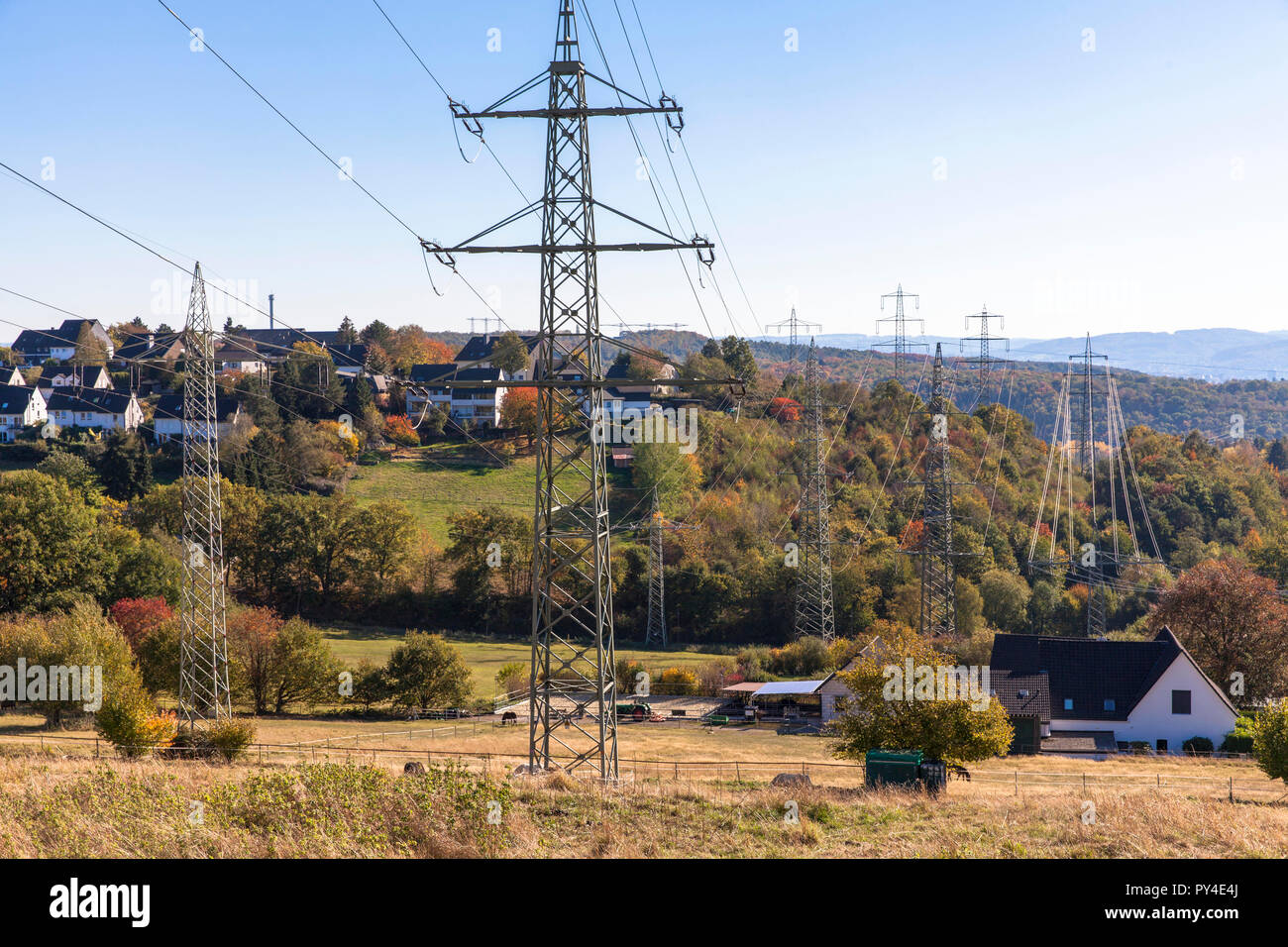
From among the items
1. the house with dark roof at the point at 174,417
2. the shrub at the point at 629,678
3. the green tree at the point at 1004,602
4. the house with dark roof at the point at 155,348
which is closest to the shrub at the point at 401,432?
the house with dark roof at the point at 174,417

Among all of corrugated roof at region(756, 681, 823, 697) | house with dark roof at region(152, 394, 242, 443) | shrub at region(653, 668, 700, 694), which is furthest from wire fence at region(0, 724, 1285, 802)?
house with dark roof at region(152, 394, 242, 443)

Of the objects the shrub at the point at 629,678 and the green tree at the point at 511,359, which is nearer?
the shrub at the point at 629,678

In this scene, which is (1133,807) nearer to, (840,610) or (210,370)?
(210,370)

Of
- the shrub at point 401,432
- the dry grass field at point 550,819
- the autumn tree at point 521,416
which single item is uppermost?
the autumn tree at point 521,416

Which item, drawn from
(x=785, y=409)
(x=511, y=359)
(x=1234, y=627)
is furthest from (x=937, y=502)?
(x=511, y=359)

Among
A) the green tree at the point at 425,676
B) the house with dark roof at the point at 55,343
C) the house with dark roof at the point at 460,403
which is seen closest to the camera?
the green tree at the point at 425,676

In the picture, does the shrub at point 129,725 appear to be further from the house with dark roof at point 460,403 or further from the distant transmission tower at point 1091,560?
the house with dark roof at point 460,403
